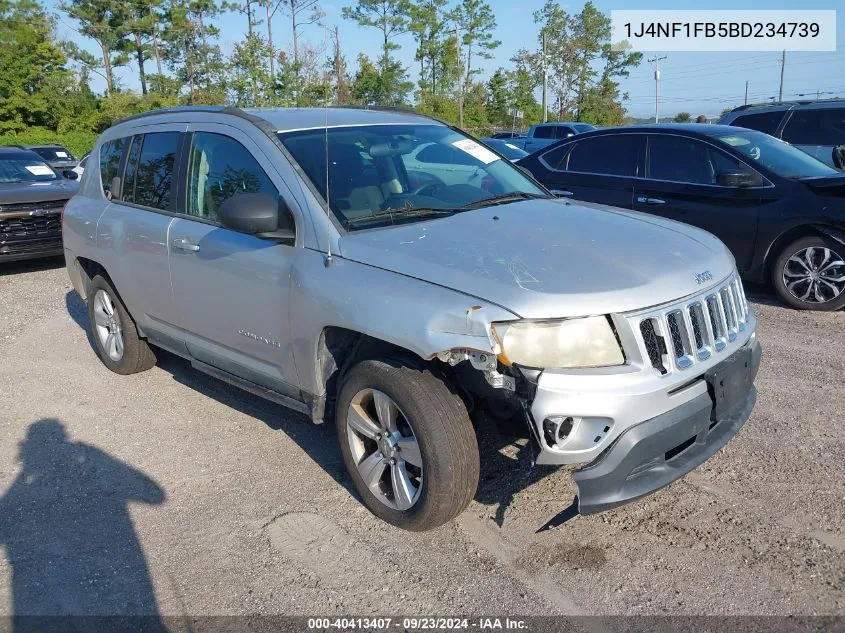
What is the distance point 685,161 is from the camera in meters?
7.26

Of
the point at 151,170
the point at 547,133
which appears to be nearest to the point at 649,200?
the point at 151,170

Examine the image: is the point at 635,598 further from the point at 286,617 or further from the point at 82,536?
the point at 82,536

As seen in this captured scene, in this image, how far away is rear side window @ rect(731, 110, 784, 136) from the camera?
33.0 feet

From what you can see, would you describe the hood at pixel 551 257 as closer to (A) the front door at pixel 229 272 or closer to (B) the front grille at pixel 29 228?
(A) the front door at pixel 229 272

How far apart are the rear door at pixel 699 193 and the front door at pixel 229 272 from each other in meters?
4.71

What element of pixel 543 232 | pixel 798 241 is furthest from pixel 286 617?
pixel 798 241

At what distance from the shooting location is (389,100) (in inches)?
1634

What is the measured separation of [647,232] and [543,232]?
53cm

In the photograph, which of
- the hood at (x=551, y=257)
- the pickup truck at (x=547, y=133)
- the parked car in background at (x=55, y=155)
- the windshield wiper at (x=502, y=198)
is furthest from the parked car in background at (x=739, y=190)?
the parked car in background at (x=55, y=155)

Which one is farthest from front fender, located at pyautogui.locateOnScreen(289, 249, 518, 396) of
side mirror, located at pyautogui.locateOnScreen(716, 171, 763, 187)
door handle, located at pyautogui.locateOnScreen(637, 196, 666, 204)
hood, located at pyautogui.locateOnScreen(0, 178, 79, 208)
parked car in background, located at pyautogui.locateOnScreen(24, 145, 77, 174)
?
parked car in background, located at pyautogui.locateOnScreen(24, 145, 77, 174)

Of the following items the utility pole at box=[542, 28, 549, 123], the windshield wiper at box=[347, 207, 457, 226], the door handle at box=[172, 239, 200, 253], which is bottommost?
the door handle at box=[172, 239, 200, 253]

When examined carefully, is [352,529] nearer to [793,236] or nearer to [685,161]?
[793,236]

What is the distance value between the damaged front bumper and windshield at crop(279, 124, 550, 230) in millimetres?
1401

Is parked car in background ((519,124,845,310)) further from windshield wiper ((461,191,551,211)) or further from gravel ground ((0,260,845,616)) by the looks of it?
windshield wiper ((461,191,551,211))
